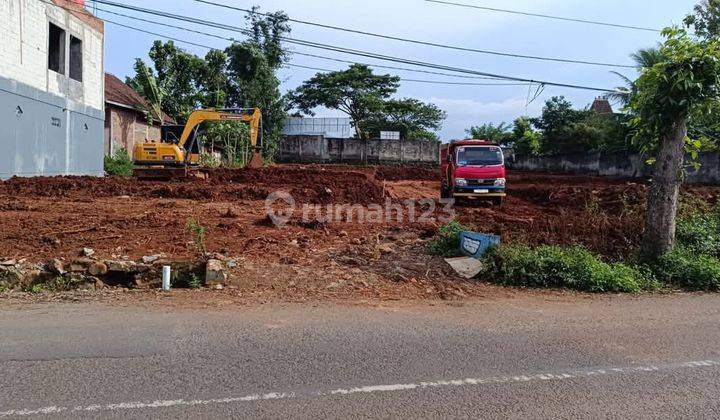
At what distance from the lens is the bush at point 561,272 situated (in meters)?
7.96

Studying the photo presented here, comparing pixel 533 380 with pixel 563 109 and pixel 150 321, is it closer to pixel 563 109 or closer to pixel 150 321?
pixel 150 321

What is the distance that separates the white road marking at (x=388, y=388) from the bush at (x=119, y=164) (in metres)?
25.7

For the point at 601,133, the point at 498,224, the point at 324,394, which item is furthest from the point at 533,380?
the point at 601,133

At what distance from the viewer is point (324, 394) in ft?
13.1

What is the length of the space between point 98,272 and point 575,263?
24.3 ft

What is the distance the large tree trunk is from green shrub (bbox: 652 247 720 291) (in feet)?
0.80

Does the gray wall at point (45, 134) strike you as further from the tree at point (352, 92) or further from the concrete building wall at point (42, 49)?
the tree at point (352, 92)

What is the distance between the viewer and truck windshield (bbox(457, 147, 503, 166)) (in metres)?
16.7

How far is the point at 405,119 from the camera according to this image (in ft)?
173

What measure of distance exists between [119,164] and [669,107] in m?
26.5

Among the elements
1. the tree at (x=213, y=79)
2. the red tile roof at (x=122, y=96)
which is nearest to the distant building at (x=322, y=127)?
the tree at (x=213, y=79)

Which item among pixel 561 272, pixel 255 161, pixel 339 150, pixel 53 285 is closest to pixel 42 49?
pixel 255 161

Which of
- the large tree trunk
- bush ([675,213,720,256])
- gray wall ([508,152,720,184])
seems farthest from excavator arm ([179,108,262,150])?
the large tree trunk

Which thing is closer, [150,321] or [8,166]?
[150,321]
